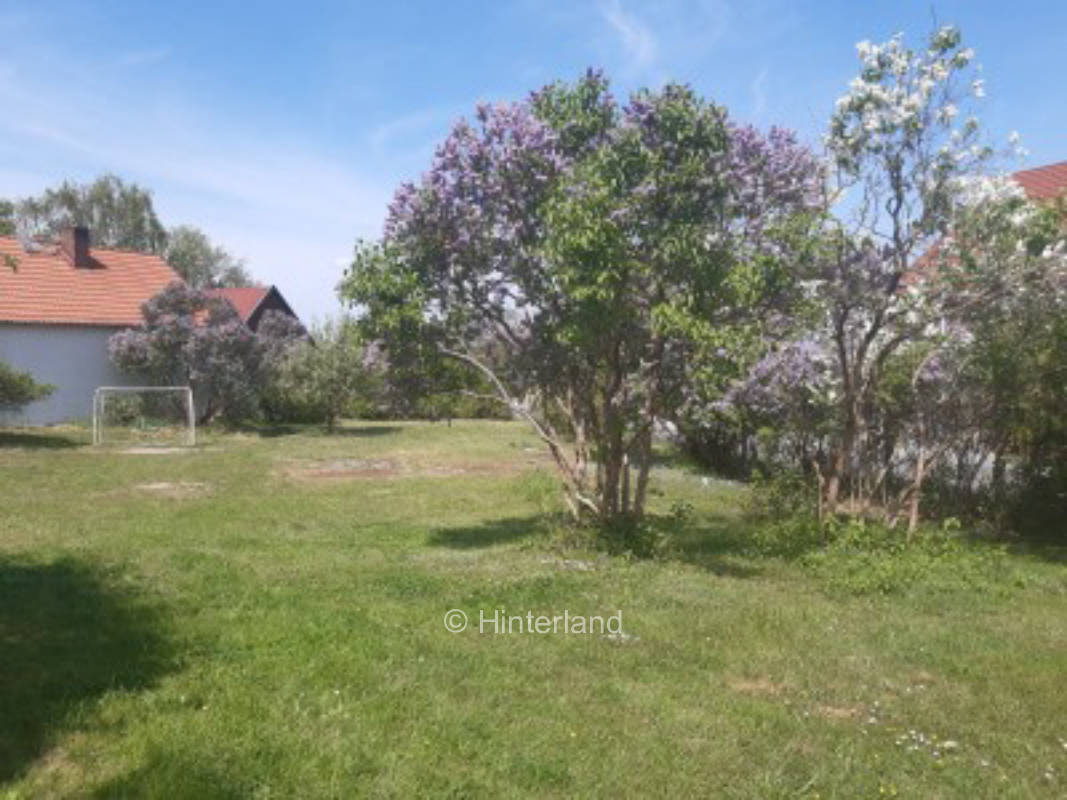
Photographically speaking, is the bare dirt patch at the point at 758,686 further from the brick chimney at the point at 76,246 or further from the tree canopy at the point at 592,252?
the brick chimney at the point at 76,246

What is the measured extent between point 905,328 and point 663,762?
7432 millimetres

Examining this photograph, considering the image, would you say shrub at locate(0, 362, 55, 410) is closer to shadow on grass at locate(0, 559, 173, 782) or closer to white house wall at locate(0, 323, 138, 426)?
white house wall at locate(0, 323, 138, 426)

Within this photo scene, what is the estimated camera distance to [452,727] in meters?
4.94

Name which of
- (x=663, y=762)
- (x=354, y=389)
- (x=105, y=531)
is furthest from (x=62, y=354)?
(x=663, y=762)

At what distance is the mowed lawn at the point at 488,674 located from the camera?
14.6 feet

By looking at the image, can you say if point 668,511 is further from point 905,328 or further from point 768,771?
point 768,771

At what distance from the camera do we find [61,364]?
2736 centimetres

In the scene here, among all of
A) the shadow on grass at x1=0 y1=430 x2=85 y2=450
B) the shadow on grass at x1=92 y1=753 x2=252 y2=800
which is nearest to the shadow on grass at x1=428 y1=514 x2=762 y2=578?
the shadow on grass at x1=92 y1=753 x2=252 y2=800

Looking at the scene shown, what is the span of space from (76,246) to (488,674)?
29682 mm

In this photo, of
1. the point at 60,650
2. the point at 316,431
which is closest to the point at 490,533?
the point at 60,650

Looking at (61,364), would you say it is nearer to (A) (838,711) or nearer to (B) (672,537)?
(B) (672,537)

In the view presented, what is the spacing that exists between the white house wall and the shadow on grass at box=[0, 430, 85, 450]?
284 centimetres

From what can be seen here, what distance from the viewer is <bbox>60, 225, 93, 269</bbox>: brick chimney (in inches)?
1200

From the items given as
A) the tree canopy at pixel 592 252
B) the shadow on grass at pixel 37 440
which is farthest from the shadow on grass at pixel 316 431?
the tree canopy at pixel 592 252
